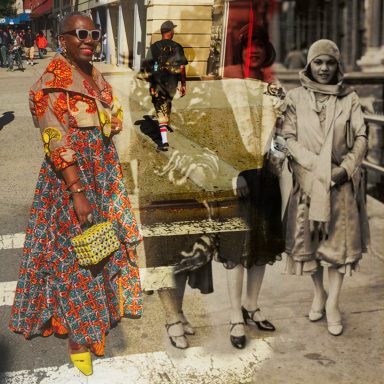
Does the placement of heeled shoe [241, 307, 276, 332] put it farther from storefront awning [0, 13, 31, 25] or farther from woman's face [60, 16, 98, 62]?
storefront awning [0, 13, 31, 25]

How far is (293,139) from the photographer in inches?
149

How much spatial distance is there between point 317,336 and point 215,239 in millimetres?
880

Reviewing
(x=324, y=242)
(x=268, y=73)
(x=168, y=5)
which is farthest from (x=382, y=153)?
(x=168, y=5)

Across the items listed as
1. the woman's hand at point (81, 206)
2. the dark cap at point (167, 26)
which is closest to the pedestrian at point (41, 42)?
the dark cap at point (167, 26)

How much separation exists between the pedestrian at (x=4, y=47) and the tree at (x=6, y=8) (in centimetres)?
9

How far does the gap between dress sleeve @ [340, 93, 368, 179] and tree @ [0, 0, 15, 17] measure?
1.90m

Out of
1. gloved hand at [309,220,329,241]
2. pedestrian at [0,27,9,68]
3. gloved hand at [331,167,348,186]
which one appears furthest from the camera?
gloved hand at [309,220,329,241]

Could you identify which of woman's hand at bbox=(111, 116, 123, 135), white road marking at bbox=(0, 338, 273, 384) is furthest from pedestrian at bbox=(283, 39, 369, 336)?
woman's hand at bbox=(111, 116, 123, 135)

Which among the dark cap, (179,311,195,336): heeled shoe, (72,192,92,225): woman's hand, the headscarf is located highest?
the dark cap

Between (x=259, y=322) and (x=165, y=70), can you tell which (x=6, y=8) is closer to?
(x=165, y=70)

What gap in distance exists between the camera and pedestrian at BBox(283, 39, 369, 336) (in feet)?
12.2

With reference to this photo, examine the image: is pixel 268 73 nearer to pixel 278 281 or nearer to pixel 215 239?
pixel 215 239

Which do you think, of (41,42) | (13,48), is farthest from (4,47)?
(41,42)

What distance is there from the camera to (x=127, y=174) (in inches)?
134
